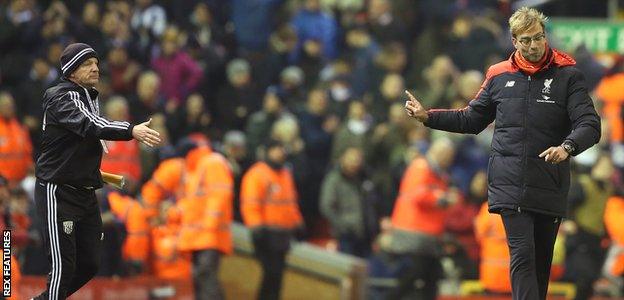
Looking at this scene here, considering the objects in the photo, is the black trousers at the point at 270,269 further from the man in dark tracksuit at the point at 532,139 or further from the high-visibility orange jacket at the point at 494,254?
the man in dark tracksuit at the point at 532,139

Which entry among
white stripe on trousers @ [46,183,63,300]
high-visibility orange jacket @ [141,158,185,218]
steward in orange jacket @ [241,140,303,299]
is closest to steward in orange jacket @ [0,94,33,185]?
high-visibility orange jacket @ [141,158,185,218]

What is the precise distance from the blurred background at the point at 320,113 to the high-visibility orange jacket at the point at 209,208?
0.57 m

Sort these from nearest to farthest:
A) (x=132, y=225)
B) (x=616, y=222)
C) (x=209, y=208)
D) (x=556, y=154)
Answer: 1. (x=556, y=154)
2. (x=209, y=208)
3. (x=132, y=225)
4. (x=616, y=222)

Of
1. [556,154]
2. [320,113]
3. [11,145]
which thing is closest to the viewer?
[556,154]

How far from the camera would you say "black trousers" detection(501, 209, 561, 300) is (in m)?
10.4

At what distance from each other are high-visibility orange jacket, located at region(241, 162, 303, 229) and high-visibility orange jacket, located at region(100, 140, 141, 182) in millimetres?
1399

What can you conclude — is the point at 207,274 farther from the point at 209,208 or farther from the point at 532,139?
the point at 532,139

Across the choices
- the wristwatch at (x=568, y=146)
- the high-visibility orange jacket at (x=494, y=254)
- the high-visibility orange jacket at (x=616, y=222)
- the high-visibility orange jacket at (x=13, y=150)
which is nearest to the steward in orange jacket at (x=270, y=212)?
the high-visibility orange jacket at (x=494, y=254)

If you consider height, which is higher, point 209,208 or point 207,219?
point 209,208

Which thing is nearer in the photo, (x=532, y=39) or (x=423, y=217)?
(x=532, y=39)

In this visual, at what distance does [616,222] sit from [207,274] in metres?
5.02

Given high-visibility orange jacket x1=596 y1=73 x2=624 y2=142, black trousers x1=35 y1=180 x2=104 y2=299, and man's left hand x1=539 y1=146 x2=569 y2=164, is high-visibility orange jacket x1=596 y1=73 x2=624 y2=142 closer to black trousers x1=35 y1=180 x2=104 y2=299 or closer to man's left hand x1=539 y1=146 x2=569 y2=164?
man's left hand x1=539 y1=146 x2=569 y2=164

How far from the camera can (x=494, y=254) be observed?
17.3 meters

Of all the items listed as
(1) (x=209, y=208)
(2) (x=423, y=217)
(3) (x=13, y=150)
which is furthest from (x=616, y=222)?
(3) (x=13, y=150)
